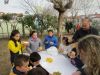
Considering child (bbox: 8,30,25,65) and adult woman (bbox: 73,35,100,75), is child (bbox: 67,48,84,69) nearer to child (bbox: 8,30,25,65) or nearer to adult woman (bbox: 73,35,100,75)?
child (bbox: 8,30,25,65)

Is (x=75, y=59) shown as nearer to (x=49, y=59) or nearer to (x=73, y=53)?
(x=73, y=53)

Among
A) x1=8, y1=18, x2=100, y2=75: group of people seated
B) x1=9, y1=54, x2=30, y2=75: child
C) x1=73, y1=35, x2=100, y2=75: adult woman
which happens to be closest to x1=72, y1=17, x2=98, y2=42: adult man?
x1=8, y1=18, x2=100, y2=75: group of people seated

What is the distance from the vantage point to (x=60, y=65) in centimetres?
615

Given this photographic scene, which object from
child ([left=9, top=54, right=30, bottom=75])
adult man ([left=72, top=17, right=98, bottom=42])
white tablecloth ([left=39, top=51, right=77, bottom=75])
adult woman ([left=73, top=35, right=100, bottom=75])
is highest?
adult woman ([left=73, top=35, right=100, bottom=75])

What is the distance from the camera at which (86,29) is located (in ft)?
23.1

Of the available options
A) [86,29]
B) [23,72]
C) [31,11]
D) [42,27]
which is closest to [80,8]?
[31,11]

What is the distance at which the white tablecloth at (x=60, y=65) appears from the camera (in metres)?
5.86

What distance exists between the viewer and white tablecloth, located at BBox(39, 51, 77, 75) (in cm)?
586

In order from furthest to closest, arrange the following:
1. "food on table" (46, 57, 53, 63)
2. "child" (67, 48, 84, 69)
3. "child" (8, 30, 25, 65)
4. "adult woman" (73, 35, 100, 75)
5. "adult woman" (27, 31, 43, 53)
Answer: "adult woman" (27, 31, 43, 53), "child" (8, 30, 25, 65), "food on table" (46, 57, 53, 63), "child" (67, 48, 84, 69), "adult woman" (73, 35, 100, 75)

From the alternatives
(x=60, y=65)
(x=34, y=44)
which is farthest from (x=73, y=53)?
(x=34, y=44)

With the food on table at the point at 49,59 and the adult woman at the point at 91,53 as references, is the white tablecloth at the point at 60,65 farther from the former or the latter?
the adult woman at the point at 91,53

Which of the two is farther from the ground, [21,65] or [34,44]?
[21,65]

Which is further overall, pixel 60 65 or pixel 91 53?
pixel 60 65

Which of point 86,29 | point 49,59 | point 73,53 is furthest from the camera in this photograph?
point 86,29
